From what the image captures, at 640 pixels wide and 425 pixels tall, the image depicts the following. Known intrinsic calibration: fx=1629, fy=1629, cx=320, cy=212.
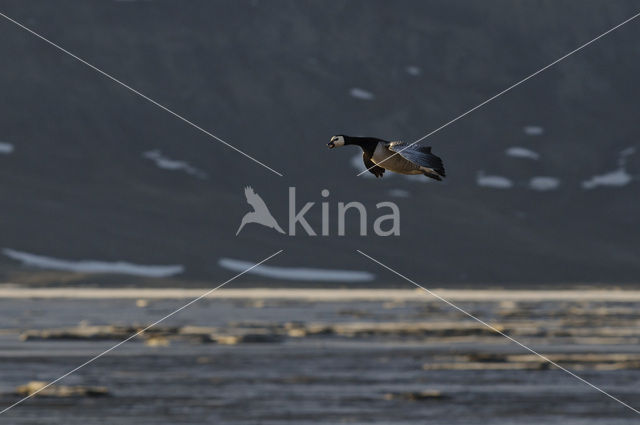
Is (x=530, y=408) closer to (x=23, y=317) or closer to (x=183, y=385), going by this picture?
(x=183, y=385)

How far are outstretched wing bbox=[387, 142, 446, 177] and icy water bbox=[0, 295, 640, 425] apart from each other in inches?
959

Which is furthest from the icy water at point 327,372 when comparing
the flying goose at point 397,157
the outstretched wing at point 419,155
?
the outstretched wing at point 419,155

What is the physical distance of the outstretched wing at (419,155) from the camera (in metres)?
28.5

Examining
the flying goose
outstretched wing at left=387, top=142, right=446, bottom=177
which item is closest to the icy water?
the flying goose

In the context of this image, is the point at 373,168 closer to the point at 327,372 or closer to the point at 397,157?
the point at 397,157

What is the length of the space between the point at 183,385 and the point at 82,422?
10.6 metres

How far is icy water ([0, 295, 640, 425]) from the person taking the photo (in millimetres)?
56281

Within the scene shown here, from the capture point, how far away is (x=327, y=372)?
69.6m

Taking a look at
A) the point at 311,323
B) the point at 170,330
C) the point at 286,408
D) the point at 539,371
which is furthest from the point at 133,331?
the point at 286,408

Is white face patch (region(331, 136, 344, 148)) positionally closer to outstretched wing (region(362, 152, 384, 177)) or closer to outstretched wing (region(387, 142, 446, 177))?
outstretched wing (region(362, 152, 384, 177))

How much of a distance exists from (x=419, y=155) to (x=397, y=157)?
0.49 meters

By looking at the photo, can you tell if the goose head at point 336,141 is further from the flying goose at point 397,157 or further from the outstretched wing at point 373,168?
the outstretched wing at point 373,168

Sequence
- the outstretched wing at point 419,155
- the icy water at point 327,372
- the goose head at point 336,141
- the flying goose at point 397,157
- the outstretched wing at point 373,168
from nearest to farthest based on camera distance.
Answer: the outstretched wing at point 419,155
the flying goose at point 397,157
the goose head at point 336,141
the outstretched wing at point 373,168
the icy water at point 327,372

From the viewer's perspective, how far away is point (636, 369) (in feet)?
234
